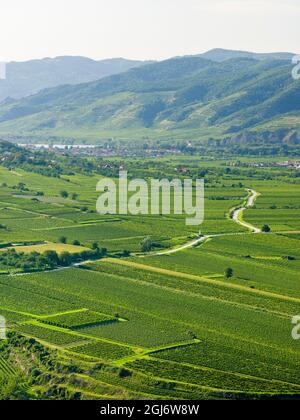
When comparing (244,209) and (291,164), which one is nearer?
(244,209)

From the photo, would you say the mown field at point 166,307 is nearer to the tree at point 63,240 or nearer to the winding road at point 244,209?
the tree at point 63,240

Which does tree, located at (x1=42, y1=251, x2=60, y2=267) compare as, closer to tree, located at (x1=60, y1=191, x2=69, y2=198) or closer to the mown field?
the mown field

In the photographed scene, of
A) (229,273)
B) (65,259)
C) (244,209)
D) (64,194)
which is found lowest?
(229,273)

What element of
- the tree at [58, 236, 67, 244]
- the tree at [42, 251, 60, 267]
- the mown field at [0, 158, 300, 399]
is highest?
the tree at [58, 236, 67, 244]

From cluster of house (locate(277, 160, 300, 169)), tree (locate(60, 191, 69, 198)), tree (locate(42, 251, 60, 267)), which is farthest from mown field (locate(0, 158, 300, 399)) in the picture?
cluster of house (locate(277, 160, 300, 169))

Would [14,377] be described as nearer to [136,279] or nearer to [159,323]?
[159,323]

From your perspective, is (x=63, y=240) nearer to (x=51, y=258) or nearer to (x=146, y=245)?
(x=146, y=245)

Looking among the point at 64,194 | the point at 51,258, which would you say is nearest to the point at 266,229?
the point at 51,258

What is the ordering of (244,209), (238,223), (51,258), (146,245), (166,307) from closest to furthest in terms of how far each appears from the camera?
(166,307)
(51,258)
(146,245)
(238,223)
(244,209)
